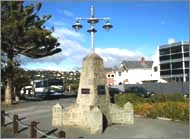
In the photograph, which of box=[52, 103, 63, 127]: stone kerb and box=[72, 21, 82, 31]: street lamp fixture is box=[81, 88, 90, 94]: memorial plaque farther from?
box=[72, 21, 82, 31]: street lamp fixture

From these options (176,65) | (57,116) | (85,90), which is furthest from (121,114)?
(176,65)

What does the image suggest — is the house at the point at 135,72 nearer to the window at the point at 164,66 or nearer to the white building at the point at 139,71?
the white building at the point at 139,71

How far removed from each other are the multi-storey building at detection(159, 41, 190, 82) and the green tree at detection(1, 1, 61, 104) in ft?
179

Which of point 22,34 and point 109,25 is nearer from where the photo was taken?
point 109,25

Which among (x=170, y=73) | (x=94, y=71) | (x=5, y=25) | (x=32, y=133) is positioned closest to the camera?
(x=32, y=133)

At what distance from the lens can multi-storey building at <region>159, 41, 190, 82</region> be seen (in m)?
89.3

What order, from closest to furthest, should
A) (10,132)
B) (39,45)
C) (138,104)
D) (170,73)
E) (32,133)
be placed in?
(32,133)
(10,132)
(138,104)
(39,45)
(170,73)

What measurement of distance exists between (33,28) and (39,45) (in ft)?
7.44

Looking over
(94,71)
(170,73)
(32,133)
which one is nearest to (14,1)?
(94,71)

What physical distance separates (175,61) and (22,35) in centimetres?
6172

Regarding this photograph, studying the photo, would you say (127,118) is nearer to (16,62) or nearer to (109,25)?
(109,25)

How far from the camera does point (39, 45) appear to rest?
37.7 meters

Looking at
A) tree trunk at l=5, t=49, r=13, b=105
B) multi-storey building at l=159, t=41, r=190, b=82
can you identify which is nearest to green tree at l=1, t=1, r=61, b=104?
tree trunk at l=5, t=49, r=13, b=105

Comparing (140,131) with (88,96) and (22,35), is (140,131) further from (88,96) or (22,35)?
(22,35)
